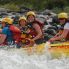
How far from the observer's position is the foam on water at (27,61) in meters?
9.02

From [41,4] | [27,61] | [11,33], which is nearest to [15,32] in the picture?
[11,33]

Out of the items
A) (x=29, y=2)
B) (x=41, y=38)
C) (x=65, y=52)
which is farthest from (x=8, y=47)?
(x=29, y=2)

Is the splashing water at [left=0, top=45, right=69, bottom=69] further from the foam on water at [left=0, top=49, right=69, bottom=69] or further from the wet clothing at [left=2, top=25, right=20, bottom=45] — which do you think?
the wet clothing at [left=2, top=25, right=20, bottom=45]

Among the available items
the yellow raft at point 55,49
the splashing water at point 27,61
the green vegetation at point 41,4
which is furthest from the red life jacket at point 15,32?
the green vegetation at point 41,4

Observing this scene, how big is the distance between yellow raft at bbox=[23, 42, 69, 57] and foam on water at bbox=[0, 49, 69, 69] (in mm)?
143

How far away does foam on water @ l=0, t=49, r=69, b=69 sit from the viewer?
29.6ft

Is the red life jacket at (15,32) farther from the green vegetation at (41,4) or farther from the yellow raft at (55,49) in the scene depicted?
the green vegetation at (41,4)

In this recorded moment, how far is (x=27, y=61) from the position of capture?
30.4ft

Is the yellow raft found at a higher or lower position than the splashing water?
higher

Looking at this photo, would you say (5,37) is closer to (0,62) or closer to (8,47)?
(8,47)

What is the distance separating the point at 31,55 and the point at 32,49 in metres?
0.16

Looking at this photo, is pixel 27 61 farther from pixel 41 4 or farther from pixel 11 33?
pixel 41 4

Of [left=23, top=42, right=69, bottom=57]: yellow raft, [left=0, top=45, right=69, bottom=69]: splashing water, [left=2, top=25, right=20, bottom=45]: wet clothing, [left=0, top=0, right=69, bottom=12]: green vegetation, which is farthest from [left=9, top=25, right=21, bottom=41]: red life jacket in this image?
[left=0, top=0, right=69, bottom=12]: green vegetation

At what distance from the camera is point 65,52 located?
9.46 meters
